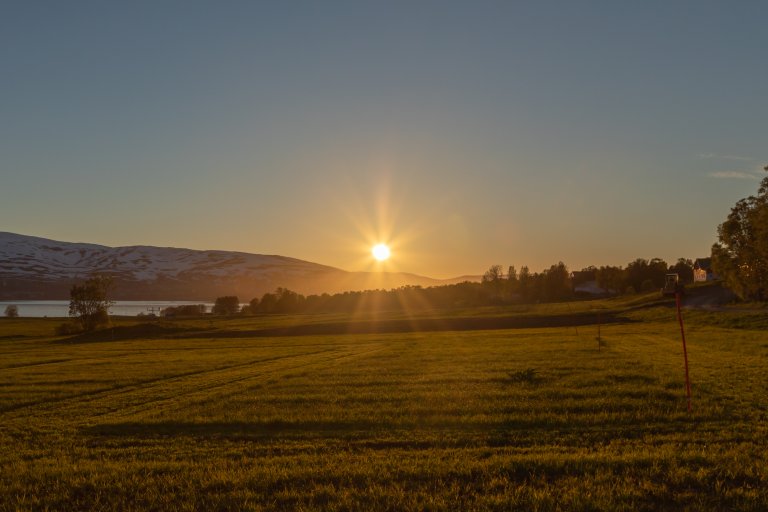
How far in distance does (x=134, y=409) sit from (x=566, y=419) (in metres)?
16.2

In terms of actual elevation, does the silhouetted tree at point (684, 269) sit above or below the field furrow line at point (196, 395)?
above

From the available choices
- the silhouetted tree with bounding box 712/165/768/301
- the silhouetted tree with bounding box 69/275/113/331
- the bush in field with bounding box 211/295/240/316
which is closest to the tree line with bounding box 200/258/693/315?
the bush in field with bounding box 211/295/240/316

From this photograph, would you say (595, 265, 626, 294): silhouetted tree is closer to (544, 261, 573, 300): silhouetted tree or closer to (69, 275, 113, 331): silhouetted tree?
(544, 261, 573, 300): silhouetted tree

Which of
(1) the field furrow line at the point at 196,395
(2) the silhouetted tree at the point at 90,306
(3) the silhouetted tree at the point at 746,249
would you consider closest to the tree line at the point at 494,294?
(2) the silhouetted tree at the point at 90,306

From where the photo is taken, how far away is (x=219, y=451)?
595 inches

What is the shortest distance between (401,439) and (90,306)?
12182 centimetres

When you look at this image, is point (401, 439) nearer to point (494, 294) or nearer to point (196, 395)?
point (196, 395)

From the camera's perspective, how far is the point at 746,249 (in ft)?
261

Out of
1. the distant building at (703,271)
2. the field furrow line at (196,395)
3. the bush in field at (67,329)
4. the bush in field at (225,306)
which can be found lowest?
the field furrow line at (196,395)

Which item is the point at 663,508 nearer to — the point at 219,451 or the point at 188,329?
the point at 219,451

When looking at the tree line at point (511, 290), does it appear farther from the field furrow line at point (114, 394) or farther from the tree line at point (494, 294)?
the field furrow line at point (114, 394)

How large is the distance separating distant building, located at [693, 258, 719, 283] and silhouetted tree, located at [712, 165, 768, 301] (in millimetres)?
76411

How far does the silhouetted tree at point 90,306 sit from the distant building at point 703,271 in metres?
146

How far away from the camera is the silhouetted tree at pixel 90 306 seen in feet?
387
